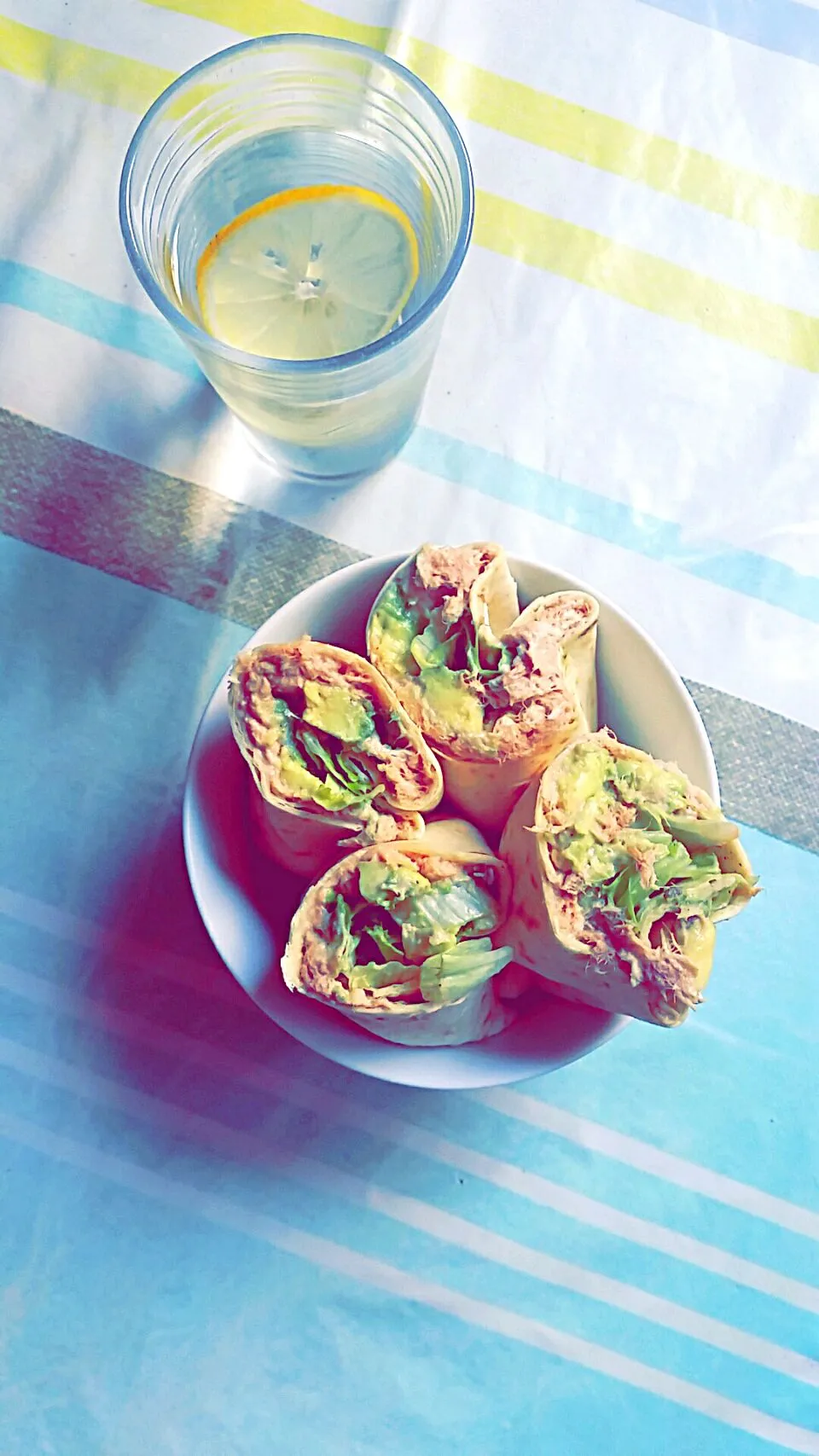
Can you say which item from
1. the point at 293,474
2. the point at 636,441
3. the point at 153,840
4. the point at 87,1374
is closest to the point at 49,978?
the point at 153,840

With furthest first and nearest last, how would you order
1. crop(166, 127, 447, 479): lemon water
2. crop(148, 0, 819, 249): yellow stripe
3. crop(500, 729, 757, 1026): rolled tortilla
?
crop(148, 0, 819, 249): yellow stripe < crop(166, 127, 447, 479): lemon water < crop(500, 729, 757, 1026): rolled tortilla

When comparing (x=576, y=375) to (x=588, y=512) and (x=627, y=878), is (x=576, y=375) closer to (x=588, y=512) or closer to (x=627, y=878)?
(x=588, y=512)

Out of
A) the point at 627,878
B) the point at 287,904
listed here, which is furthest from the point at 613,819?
the point at 287,904

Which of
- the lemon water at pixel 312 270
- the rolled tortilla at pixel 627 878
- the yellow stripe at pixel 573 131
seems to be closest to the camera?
the rolled tortilla at pixel 627 878

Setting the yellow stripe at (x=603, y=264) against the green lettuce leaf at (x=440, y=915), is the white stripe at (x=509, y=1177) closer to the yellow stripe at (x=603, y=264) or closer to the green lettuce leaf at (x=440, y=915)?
the green lettuce leaf at (x=440, y=915)

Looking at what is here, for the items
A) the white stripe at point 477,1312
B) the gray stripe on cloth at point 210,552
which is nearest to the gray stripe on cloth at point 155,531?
the gray stripe on cloth at point 210,552

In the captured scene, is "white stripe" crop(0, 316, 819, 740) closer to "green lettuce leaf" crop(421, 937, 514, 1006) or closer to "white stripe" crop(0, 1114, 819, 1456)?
"green lettuce leaf" crop(421, 937, 514, 1006)

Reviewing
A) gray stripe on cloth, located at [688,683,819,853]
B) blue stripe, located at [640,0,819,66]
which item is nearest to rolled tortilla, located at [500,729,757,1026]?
gray stripe on cloth, located at [688,683,819,853]
